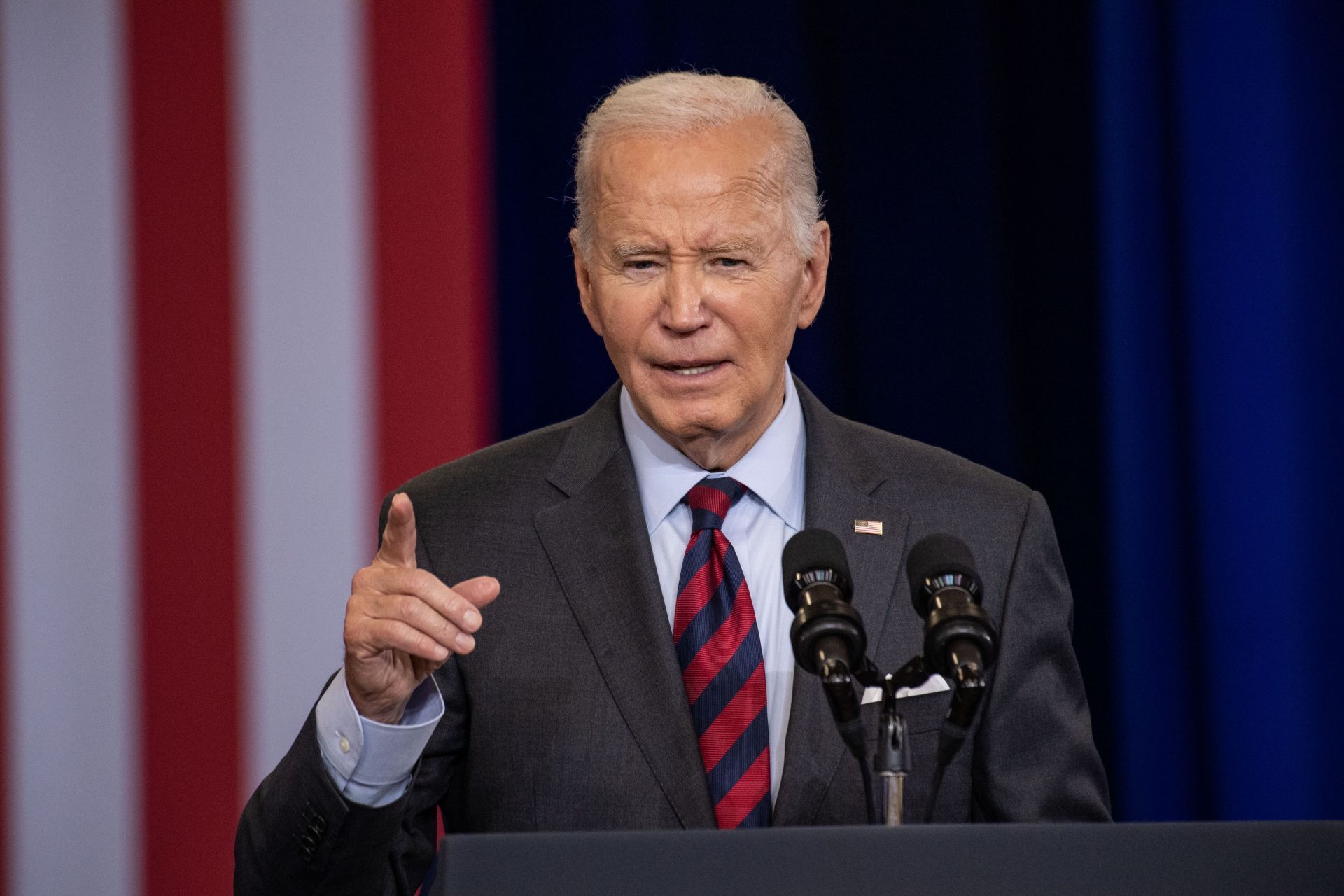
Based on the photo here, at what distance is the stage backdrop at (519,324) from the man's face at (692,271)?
1.07 meters

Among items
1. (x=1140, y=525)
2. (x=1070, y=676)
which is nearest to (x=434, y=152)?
(x=1140, y=525)

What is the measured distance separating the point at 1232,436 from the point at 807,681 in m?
1.39

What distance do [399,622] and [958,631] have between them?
0.53 m

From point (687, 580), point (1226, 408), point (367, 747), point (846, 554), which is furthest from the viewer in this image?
point (1226, 408)

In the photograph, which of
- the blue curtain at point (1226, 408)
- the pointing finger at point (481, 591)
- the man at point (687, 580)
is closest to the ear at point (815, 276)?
the man at point (687, 580)

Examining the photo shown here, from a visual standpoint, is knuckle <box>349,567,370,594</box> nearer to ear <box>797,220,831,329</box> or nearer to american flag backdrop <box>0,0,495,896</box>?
ear <box>797,220,831,329</box>

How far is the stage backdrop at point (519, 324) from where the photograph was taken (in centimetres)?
262

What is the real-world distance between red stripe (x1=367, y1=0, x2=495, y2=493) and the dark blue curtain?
0.26 meters

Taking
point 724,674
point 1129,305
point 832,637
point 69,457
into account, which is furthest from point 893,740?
point 69,457

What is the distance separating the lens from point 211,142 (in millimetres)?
2939

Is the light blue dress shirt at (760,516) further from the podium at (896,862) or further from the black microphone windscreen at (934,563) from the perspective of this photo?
the podium at (896,862)

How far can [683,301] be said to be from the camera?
5.34ft

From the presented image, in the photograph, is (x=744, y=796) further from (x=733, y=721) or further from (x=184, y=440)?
(x=184, y=440)

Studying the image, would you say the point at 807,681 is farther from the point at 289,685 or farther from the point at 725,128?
the point at 289,685
